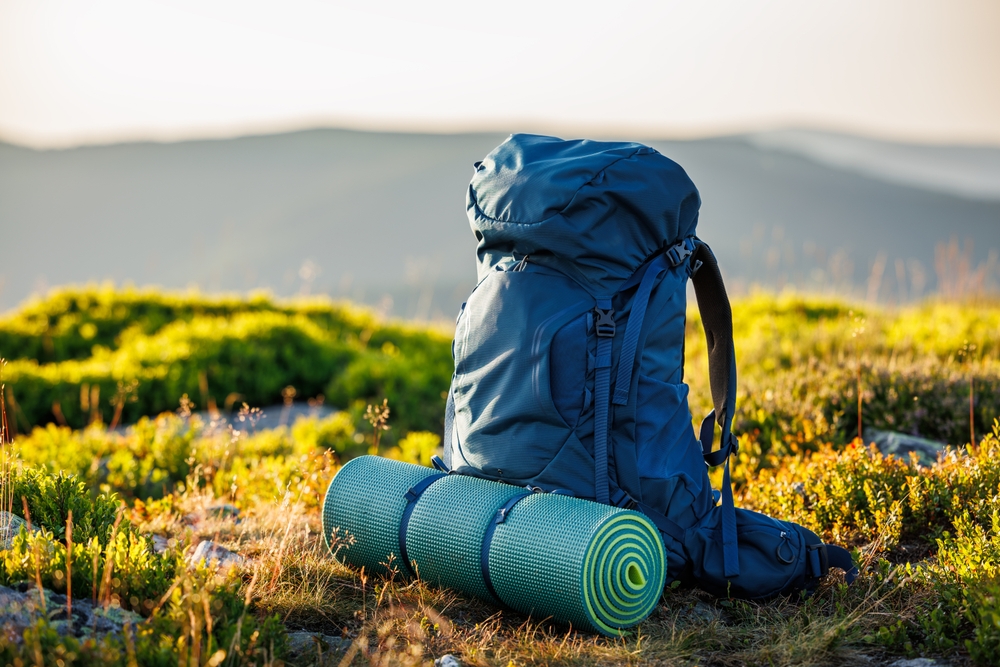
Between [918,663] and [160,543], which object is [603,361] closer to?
[918,663]

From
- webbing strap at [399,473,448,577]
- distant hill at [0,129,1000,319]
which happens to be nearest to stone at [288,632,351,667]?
webbing strap at [399,473,448,577]

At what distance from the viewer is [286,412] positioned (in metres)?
8.47

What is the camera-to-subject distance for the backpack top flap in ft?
10.9

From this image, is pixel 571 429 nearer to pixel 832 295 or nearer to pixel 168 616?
pixel 168 616

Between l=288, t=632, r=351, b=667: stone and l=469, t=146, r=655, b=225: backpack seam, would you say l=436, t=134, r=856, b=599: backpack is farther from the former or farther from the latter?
l=288, t=632, r=351, b=667: stone

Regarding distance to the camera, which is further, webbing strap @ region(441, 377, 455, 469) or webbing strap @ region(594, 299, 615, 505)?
webbing strap @ region(441, 377, 455, 469)

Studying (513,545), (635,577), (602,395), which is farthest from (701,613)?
(602,395)


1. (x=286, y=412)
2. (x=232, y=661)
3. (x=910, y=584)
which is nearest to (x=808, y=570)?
(x=910, y=584)

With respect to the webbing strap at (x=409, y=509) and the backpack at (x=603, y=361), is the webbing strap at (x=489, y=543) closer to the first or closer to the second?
the backpack at (x=603, y=361)

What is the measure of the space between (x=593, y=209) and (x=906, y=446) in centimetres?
308

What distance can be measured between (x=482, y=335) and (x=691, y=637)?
152 cm

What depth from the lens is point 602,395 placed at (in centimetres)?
328

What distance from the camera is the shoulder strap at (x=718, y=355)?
3645 millimetres

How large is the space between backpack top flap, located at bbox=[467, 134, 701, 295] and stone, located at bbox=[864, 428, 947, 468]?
250 centimetres
